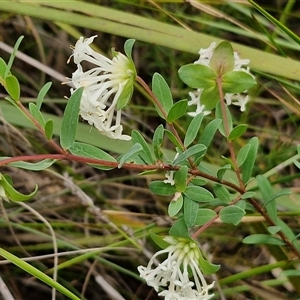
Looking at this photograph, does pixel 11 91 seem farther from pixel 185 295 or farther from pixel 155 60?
pixel 155 60

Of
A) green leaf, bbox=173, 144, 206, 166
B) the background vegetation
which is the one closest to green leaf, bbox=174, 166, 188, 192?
green leaf, bbox=173, 144, 206, 166

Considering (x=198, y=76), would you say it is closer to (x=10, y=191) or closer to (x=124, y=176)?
(x=10, y=191)

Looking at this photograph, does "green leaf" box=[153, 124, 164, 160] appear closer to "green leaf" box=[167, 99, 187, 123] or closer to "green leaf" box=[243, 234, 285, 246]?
"green leaf" box=[167, 99, 187, 123]

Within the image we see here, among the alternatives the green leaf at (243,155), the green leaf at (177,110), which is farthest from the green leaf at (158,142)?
the green leaf at (243,155)

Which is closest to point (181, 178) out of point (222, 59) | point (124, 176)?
point (222, 59)

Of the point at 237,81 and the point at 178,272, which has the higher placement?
the point at 237,81
